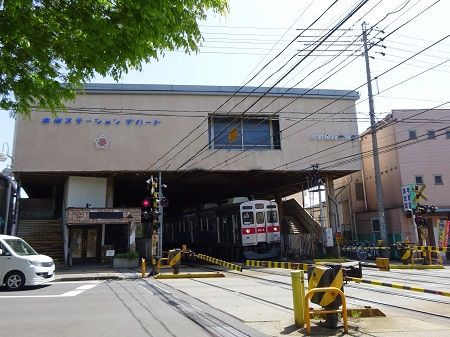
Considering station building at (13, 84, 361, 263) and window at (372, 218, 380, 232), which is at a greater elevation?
station building at (13, 84, 361, 263)

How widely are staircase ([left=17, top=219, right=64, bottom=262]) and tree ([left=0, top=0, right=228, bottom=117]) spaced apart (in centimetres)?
2379

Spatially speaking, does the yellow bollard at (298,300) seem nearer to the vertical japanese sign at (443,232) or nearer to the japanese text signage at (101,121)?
the japanese text signage at (101,121)

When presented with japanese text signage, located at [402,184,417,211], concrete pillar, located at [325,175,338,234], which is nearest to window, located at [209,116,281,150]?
concrete pillar, located at [325,175,338,234]

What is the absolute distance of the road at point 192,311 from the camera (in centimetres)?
734

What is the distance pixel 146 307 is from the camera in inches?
395

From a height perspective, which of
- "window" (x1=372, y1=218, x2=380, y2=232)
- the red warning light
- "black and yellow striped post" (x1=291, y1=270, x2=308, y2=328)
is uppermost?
the red warning light

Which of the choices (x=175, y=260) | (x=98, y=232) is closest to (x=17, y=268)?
(x=175, y=260)

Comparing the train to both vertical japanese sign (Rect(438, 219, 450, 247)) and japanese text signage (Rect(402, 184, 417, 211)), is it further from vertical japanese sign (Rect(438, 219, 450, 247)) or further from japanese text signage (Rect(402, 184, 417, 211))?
vertical japanese sign (Rect(438, 219, 450, 247))

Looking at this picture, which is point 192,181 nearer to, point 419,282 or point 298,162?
point 298,162

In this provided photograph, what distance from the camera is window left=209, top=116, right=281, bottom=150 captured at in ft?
96.3

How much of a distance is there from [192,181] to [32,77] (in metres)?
27.6

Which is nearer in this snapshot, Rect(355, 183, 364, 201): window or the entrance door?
the entrance door

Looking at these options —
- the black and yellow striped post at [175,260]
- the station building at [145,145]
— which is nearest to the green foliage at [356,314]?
the black and yellow striped post at [175,260]

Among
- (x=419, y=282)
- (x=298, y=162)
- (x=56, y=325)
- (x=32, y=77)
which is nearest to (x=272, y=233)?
(x=298, y=162)
